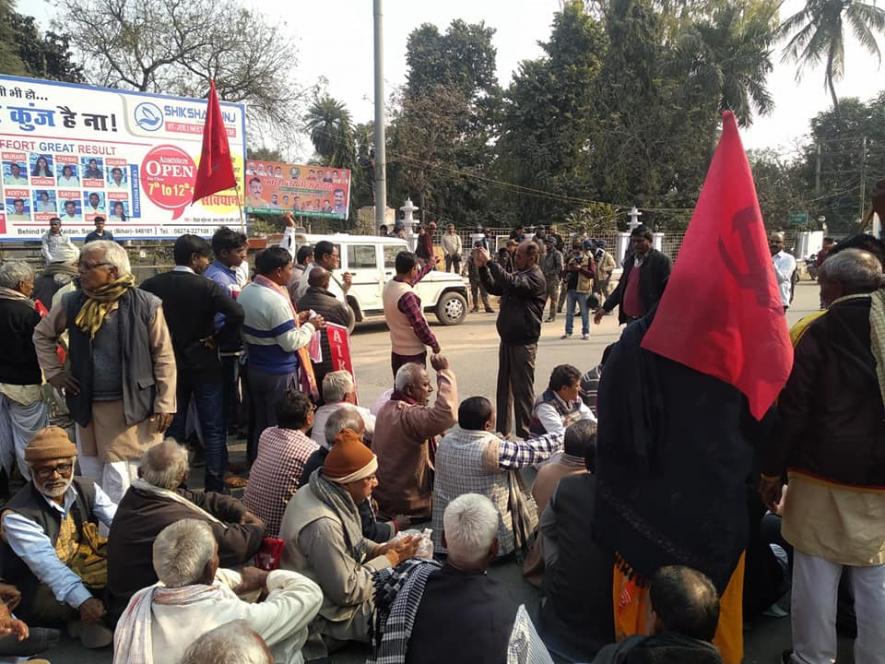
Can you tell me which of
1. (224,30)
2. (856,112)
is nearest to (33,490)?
(224,30)

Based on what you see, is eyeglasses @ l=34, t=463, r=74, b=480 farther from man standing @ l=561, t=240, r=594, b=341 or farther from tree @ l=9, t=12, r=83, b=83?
tree @ l=9, t=12, r=83, b=83

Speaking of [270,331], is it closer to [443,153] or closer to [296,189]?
[296,189]

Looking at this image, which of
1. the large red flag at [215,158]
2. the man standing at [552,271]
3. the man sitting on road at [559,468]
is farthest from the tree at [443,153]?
the man sitting on road at [559,468]

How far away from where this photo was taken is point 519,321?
19.2ft

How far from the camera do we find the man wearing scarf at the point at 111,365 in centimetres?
385

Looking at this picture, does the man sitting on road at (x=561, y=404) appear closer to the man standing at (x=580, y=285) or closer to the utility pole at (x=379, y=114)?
the man standing at (x=580, y=285)

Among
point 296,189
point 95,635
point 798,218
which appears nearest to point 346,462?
point 95,635

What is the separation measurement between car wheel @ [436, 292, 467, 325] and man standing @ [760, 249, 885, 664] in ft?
36.7

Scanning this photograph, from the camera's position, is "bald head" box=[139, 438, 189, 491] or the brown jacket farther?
the brown jacket

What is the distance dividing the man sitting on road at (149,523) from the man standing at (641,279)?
12.4 feet

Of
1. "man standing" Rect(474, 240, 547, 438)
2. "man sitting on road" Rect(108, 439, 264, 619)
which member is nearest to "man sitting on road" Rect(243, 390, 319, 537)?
"man sitting on road" Rect(108, 439, 264, 619)

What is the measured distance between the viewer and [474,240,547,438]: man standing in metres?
5.80

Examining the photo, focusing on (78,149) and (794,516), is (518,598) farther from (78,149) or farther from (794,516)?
(78,149)

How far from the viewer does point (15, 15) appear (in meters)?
28.7
